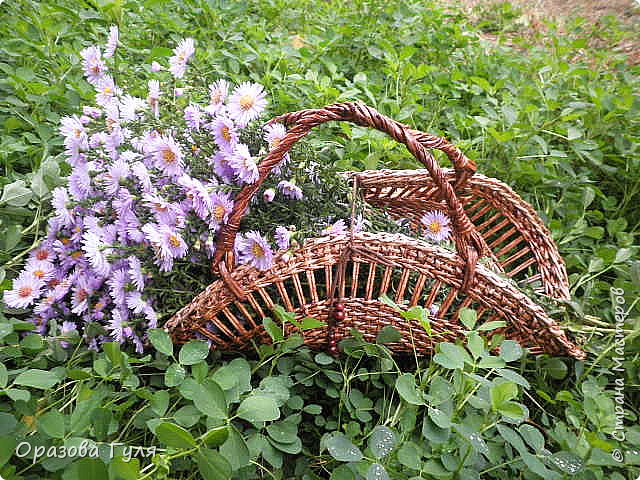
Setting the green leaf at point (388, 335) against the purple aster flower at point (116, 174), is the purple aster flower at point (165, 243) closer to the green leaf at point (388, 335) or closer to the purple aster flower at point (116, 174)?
the purple aster flower at point (116, 174)

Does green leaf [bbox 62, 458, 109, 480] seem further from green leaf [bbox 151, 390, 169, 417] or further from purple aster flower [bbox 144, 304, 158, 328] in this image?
purple aster flower [bbox 144, 304, 158, 328]

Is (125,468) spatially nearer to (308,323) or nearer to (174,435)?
(174,435)

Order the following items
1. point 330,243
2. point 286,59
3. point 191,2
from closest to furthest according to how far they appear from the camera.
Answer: point 330,243 → point 286,59 → point 191,2

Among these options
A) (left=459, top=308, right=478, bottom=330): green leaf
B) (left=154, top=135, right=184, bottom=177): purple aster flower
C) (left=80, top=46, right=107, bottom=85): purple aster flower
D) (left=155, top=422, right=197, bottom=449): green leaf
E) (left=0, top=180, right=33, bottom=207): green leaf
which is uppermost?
(left=80, top=46, right=107, bottom=85): purple aster flower

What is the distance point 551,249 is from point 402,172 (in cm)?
48

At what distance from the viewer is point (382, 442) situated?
85cm

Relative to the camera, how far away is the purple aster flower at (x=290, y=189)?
1.07 metres

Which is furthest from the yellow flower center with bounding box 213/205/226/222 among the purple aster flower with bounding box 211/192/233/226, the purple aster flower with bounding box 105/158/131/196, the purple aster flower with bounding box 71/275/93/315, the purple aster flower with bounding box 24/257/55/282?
the purple aster flower with bounding box 24/257/55/282

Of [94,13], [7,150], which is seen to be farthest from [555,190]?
[94,13]

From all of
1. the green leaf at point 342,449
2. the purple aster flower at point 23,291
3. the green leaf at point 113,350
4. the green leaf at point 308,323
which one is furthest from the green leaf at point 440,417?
the purple aster flower at point 23,291

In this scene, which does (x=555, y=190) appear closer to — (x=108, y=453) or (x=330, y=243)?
(x=330, y=243)

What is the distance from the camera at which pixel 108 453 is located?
805mm

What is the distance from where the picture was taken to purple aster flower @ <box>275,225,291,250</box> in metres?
1.03

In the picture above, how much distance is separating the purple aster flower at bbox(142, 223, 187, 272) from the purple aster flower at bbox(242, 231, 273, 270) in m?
0.12
